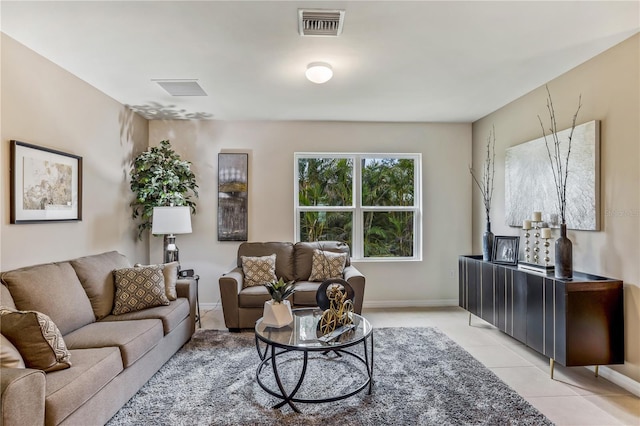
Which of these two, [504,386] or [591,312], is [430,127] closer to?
[591,312]

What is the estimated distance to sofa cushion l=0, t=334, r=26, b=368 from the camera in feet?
5.59

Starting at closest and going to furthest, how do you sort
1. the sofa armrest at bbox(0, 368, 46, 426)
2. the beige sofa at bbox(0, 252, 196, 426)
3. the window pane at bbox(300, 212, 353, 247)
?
1. the sofa armrest at bbox(0, 368, 46, 426)
2. the beige sofa at bbox(0, 252, 196, 426)
3. the window pane at bbox(300, 212, 353, 247)

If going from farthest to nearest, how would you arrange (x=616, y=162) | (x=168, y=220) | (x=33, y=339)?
(x=168, y=220) → (x=616, y=162) → (x=33, y=339)

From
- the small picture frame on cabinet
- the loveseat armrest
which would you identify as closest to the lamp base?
the loveseat armrest

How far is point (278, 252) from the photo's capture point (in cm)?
442

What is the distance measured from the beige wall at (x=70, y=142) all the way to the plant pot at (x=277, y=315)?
1.89 m

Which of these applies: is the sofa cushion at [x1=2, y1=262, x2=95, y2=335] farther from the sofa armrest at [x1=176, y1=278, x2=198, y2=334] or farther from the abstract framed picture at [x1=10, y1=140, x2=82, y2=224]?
the sofa armrest at [x1=176, y1=278, x2=198, y2=334]

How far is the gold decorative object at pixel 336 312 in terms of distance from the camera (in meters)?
2.57

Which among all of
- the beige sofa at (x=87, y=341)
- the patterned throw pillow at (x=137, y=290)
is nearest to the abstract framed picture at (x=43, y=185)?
the beige sofa at (x=87, y=341)

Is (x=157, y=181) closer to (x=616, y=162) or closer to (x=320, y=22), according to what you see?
(x=320, y=22)

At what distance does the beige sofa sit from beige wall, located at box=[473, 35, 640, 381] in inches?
141

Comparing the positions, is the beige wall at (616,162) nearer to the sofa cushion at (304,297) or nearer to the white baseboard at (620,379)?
the white baseboard at (620,379)

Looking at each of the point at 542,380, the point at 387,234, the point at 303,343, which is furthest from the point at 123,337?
the point at 387,234

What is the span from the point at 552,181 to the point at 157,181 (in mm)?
4296
